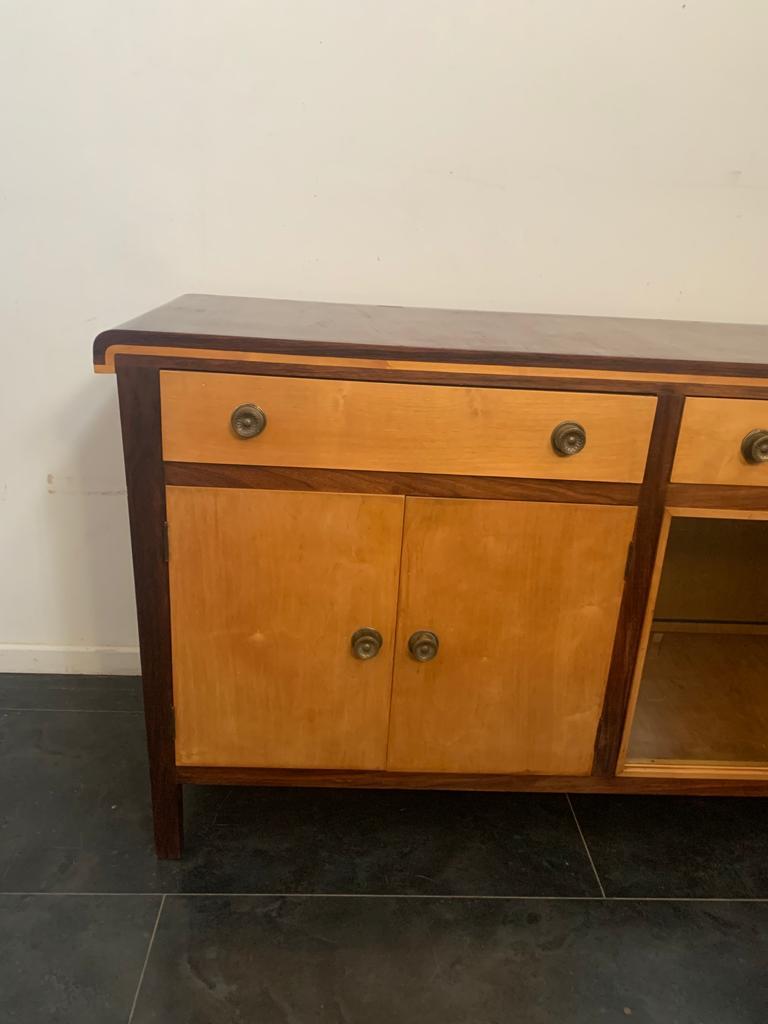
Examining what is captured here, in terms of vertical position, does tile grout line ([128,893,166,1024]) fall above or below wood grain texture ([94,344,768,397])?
below

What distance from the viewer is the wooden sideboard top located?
2.87 feet

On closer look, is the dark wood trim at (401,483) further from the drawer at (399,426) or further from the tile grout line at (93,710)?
the tile grout line at (93,710)

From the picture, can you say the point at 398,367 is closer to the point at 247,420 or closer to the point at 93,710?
the point at 247,420

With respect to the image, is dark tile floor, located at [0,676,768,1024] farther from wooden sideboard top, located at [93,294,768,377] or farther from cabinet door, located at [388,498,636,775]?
wooden sideboard top, located at [93,294,768,377]

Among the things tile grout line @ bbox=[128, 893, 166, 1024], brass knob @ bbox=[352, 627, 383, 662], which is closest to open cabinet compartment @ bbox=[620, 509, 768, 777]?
brass knob @ bbox=[352, 627, 383, 662]

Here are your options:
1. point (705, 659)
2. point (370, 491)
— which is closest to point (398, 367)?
point (370, 491)

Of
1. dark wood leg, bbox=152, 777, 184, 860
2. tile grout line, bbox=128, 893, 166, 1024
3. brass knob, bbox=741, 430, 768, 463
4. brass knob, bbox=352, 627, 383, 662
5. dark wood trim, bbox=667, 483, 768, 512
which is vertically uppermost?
brass knob, bbox=741, 430, 768, 463

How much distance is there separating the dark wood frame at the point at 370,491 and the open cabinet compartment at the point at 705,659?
0.04 m

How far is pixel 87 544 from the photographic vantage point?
4.85 ft

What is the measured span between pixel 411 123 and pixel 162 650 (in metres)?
0.95

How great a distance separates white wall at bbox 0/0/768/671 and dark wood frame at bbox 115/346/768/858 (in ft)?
1.72

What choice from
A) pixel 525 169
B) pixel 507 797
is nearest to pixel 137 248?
pixel 525 169

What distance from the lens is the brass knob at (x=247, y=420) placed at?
89 cm

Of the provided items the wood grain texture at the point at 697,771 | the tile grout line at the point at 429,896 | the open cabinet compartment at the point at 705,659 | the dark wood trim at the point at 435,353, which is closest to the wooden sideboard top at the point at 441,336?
the dark wood trim at the point at 435,353
